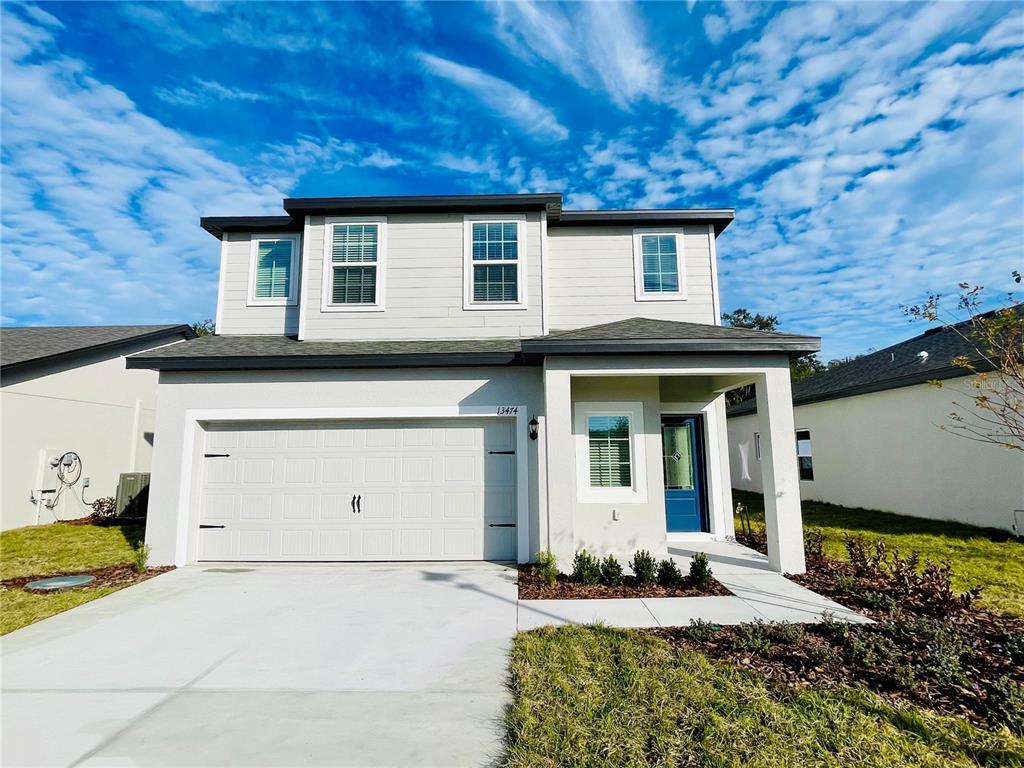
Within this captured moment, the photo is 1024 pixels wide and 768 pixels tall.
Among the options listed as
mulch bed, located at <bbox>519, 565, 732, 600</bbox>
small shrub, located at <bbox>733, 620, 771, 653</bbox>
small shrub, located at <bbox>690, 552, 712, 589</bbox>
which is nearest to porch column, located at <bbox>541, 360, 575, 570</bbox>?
mulch bed, located at <bbox>519, 565, 732, 600</bbox>

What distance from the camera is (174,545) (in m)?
7.62

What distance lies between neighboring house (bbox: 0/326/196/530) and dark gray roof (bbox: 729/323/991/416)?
1797 cm

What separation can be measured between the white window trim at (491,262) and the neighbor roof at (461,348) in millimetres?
739

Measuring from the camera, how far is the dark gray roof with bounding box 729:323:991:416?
1032 cm

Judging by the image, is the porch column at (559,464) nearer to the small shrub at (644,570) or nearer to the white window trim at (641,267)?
the small shrub at (644,570)

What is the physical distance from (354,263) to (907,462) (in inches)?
508

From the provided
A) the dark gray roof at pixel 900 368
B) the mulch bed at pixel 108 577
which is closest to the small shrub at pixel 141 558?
the mulch bed at pixel 108 577

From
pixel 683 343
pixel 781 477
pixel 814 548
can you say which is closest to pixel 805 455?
pixel 814 548

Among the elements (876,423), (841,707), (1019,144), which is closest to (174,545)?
(841,707)

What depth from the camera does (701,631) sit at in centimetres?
459

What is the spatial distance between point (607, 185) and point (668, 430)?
24.5ft

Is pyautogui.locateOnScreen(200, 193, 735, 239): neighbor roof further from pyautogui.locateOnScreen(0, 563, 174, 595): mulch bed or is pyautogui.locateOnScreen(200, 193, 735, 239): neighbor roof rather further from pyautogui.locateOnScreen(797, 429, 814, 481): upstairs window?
pyautogui.locateOnScreen(797, 429, 814, 481): upstairs window

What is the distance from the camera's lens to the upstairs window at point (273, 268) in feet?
30.8

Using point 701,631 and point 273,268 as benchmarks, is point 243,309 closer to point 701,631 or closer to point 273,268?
point 273,268
